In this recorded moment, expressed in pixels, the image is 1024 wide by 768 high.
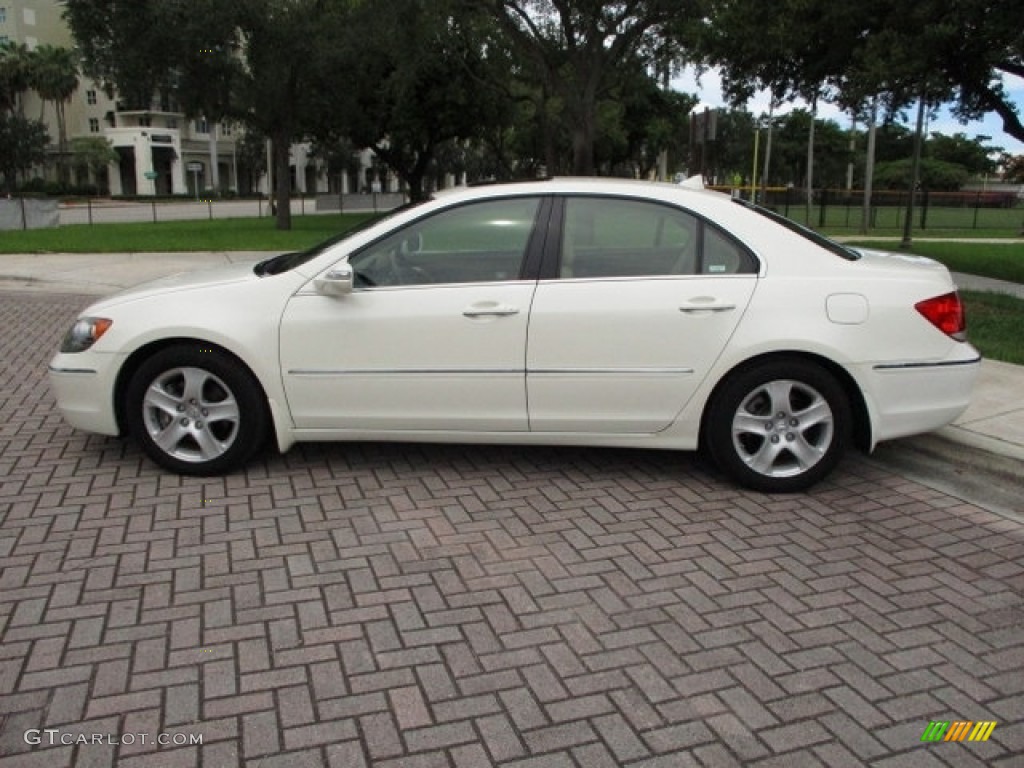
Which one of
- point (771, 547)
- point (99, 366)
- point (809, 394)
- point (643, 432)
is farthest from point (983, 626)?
point (99, 366)

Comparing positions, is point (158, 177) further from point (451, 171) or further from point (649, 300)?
point (649, 300)

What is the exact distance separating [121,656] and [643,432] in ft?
8.98

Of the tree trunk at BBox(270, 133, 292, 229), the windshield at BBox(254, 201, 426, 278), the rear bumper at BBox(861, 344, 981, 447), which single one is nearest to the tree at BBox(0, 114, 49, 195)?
the tree trunk at BBox(270, 133, 292, 229)

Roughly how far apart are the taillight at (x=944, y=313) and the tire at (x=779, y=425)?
1.92 ft

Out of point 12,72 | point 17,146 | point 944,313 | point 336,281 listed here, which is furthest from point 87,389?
point 12,72

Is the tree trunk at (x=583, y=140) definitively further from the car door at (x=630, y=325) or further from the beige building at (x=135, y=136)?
the beige building at (x=135, y=136)

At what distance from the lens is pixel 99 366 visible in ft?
15.8

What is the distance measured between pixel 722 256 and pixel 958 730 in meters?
2.62

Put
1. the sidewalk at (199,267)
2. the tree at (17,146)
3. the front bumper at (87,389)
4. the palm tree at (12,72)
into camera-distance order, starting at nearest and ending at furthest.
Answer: the front bumper at (87,389)
the sidewalk at (199,267)
the tree at (17,146)
the palm tree at (12,72)

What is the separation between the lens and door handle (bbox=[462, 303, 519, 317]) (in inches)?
182

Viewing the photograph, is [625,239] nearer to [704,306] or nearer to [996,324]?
[704,306]

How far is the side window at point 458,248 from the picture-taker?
4.78 meters

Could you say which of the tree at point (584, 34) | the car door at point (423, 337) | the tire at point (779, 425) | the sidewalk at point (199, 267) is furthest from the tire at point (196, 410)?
the tree at point (584, 34)

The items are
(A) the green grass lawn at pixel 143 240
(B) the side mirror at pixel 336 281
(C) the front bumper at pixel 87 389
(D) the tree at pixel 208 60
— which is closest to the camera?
(B) the side mirror at pixel 336 281
